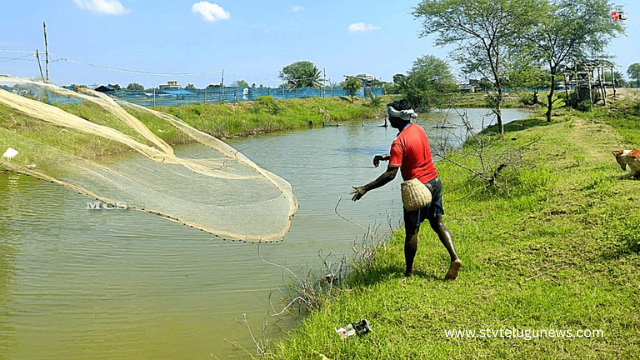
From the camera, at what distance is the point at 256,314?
514 cm

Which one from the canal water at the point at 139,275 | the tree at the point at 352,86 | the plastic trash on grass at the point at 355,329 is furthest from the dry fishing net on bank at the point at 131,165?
the tree at the point at 352,86

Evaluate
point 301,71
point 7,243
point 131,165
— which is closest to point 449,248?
point 131,165

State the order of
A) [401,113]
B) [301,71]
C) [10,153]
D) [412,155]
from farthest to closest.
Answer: [301,71], [10,153], [401,113], [412,155]

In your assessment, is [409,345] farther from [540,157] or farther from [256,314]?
[540,157]

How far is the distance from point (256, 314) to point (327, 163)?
440 inches

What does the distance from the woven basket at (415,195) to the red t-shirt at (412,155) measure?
117mm

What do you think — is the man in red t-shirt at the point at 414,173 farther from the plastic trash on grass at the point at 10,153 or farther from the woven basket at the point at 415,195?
the plastic trash on grass at the point at 10,153

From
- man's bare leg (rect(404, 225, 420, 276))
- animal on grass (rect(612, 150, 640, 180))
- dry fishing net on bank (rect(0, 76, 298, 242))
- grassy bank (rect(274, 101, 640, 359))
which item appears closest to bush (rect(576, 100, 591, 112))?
grassy bank (rect(274, 101, 640, 359))

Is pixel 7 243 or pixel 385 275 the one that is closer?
pixel 385 275

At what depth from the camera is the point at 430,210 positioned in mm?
4734

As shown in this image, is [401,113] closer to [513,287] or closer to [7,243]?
[513,287]

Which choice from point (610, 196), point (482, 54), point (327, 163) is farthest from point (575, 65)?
point (610, 196)

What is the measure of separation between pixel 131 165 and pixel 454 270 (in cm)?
378

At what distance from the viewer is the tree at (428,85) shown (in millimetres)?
20000
